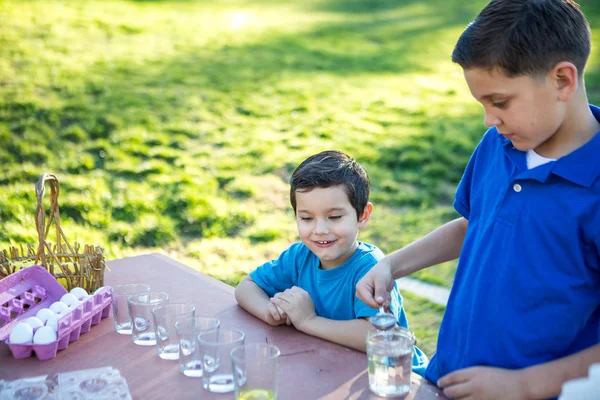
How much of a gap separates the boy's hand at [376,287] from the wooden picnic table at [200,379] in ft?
0.56

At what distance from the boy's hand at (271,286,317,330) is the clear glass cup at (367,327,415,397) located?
44 centimetres

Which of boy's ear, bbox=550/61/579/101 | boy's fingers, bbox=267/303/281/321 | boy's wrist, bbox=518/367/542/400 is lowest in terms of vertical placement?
boy's fingers, bbox=267/303/281/321

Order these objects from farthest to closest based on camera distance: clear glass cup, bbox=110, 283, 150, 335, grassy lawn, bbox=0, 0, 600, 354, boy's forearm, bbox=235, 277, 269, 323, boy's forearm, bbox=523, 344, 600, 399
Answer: grassy lawn, bbox=0, 0, 600, 354 < boy's forearm, bbox=235, 277, 269, 323 < clear glass cup, bbox=110, 283, 150, 335 < boy's forearm, bbox=523, 344, 600, 399

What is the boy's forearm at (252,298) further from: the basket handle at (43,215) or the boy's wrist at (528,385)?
the boy's wrist at (528,385)

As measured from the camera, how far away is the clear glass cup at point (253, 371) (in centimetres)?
167

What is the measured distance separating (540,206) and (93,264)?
1.47 metres

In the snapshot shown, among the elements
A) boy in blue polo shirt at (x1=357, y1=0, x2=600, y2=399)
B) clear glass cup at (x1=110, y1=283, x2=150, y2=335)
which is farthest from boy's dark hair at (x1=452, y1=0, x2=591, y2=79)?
clear glass cup at (x1=110, y1=283, x2=150, y2=335)

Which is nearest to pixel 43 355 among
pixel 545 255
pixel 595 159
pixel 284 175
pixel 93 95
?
pixel 545 255

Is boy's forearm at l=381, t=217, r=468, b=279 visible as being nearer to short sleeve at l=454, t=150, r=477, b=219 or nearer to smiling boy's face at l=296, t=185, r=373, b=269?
short sleeve at l=454, t=150, r=477, b=219

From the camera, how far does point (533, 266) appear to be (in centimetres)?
173

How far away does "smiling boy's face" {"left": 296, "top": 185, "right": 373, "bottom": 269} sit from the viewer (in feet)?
7.53

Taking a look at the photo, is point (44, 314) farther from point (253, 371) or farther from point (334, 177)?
point (334, 177)

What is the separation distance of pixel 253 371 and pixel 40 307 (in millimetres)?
886

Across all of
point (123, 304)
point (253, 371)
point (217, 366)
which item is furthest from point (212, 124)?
point (253, 371)
